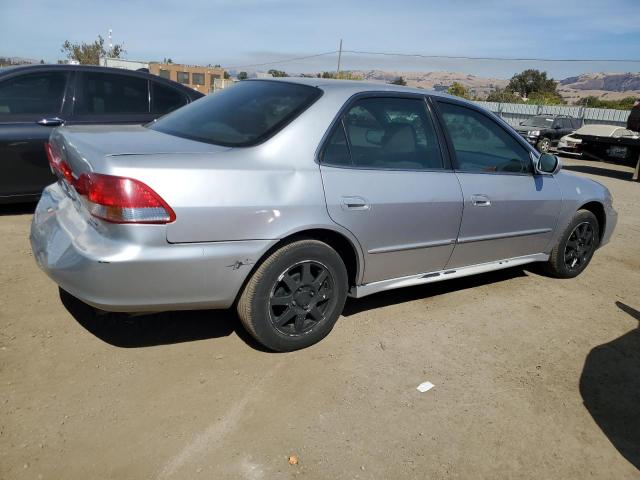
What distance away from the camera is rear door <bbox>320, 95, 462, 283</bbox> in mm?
3111

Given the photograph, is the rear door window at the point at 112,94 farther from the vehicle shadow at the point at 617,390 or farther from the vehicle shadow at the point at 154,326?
the vehicle shadow at the point at 617,390

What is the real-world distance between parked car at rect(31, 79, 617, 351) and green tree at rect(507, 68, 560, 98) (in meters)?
64.2

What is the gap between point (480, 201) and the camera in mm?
3773

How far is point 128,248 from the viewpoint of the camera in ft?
8.13

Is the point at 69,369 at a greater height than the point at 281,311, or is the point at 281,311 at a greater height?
the point at 281,311

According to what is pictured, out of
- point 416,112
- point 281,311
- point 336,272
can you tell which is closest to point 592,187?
point 416,112

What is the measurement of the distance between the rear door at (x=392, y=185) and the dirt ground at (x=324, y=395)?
Result: 1.79 ft

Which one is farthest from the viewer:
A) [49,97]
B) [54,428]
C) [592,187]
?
[49,97]

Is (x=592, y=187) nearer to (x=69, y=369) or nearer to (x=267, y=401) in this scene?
(x=267, y=401)

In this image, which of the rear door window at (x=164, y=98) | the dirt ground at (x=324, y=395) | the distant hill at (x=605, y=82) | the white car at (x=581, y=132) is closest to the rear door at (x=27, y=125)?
the rear door window at (x=164, y=98)

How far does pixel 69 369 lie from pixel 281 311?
117 cm

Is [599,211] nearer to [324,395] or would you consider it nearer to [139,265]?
[324,395]

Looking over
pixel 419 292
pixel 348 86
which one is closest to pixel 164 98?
pixel 348 86

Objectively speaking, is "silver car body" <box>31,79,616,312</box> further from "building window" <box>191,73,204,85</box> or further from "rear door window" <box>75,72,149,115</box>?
"building window" <box>191,73,204,85</box>
